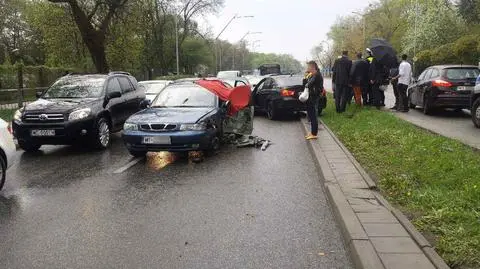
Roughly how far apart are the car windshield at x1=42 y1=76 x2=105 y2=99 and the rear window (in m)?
6.13

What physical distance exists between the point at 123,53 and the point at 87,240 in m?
35.4

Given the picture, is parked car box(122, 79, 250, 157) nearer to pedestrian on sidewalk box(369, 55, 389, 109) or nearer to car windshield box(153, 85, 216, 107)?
car windshield box(153, 85, 216, 107)

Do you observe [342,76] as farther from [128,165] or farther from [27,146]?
[27,146]

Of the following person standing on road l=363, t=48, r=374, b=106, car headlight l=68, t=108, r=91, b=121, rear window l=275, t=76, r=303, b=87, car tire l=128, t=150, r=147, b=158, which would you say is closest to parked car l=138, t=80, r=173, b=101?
rear window l=275, t=76, r=303, b=87

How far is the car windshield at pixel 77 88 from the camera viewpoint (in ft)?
36.8

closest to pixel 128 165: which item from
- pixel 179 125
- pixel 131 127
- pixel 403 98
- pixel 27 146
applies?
pixel 131 127

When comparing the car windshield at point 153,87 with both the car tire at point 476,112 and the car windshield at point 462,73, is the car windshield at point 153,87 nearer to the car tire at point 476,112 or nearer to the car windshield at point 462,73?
the car windshield at point 462,73

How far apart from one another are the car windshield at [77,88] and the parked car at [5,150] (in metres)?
3.76

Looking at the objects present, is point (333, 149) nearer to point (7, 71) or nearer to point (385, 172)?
point (385, 172)

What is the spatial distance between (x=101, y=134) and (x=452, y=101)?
1012 centimetres

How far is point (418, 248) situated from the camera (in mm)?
4301

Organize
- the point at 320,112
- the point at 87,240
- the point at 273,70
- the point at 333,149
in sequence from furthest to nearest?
the point at 273,70, the point at 320,112, the point at 333,149, the point at 87,240

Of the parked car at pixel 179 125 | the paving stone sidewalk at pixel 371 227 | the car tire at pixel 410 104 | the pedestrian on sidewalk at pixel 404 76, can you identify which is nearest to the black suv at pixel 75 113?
the parked car at pixel 179 125

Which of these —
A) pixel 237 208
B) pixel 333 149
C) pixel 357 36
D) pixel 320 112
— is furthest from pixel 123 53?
pixel 357 36
